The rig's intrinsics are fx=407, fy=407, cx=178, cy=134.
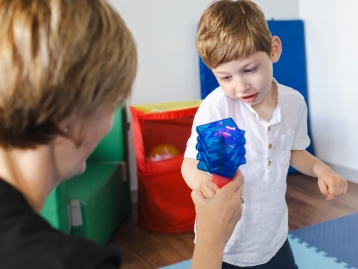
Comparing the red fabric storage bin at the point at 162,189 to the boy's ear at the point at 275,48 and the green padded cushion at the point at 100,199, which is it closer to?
the green padded cushion at the point at 100,199

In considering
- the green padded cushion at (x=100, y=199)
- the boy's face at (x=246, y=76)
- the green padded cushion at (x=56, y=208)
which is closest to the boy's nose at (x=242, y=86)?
the boy's face at (x=246, y=76)

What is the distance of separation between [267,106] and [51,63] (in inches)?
26.3

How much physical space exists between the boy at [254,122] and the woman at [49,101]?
1.41 feet

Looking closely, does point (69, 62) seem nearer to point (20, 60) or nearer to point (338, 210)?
point (20, 60)

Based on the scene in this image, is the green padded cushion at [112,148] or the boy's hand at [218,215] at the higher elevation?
the boy's hand at [218,215]

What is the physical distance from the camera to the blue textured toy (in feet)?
2.48

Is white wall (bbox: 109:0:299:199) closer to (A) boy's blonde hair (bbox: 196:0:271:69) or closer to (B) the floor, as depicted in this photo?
(B) the floor

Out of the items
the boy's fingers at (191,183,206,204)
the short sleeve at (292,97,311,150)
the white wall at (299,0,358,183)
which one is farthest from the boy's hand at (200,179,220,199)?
the white wall at (299,0,358,183)

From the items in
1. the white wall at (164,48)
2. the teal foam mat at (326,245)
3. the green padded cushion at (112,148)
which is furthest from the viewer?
the white wall at (164,48)

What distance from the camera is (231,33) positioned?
91cm

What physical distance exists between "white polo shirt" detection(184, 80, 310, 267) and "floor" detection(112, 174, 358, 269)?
0.74 metres

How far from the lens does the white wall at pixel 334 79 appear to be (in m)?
2.37

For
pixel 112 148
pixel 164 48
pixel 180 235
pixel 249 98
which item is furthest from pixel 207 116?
pixel 164 48

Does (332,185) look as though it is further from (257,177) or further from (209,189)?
(209,189)
